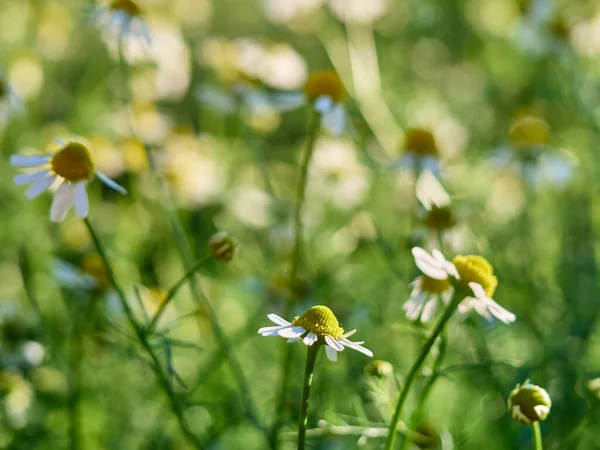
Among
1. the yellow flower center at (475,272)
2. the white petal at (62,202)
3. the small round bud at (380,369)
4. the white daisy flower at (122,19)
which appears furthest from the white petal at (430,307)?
the white daisy flower at (122,19)

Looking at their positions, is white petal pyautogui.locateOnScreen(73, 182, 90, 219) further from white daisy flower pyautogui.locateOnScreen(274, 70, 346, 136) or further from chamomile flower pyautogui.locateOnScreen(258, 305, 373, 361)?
white daisy flower pyautogui.locateOnScreen(274, 70, 346, 136)

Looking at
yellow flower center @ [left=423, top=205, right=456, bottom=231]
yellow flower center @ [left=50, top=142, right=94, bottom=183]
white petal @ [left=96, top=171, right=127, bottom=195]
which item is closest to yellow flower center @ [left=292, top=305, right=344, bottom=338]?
white petal @ [left=96, top=171, right=127, bottom=195]

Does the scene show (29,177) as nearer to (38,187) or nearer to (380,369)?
(38,187)

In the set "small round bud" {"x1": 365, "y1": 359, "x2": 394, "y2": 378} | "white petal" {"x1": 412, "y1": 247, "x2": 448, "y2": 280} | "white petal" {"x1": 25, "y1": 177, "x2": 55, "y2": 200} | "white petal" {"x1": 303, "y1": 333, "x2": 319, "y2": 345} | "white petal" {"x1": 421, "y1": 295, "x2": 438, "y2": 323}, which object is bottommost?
"small round bud" {"x1": 365, "y1": 359, "x2": 394, "y2": 378}

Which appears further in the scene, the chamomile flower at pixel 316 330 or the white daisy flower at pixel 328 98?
the white daisy flower at pixel 328 98

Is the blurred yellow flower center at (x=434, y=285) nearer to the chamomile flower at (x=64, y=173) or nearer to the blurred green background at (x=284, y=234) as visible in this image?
the blurred green background at (x=284, y=234)

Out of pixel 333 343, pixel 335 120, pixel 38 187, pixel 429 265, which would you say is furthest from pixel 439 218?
pixel 38 187
